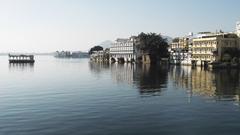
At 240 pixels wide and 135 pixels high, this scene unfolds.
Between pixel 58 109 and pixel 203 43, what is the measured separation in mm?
99019

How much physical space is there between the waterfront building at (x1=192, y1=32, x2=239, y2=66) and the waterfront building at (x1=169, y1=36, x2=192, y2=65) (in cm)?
1079

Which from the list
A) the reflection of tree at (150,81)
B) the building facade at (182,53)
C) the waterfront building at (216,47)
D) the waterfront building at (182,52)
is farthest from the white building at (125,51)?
the reflection of tree at (150,81)

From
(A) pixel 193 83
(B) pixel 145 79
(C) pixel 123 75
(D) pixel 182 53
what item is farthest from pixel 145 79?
(D) pixel 182 53

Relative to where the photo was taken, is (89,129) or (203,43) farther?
(203,43)

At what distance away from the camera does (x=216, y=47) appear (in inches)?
4651

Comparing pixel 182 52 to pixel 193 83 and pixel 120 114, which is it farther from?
pixel 120 114

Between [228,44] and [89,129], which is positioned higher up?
[228,44]

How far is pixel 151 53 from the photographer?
6211 inches

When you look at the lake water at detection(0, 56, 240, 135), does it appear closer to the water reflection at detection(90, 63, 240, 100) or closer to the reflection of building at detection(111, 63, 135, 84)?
the water reflection at detection(90, 63, 240, 100)

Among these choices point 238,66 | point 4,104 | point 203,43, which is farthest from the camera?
point 203,43

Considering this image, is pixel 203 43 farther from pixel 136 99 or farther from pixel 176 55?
pixel 136 99

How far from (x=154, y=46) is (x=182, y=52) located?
1452cm

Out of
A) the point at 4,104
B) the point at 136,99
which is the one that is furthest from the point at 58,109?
the point at 136,99

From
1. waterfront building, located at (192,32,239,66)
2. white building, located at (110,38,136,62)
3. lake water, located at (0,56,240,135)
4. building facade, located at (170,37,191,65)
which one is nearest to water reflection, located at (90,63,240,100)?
lake water, located at (0,56,240,135)
